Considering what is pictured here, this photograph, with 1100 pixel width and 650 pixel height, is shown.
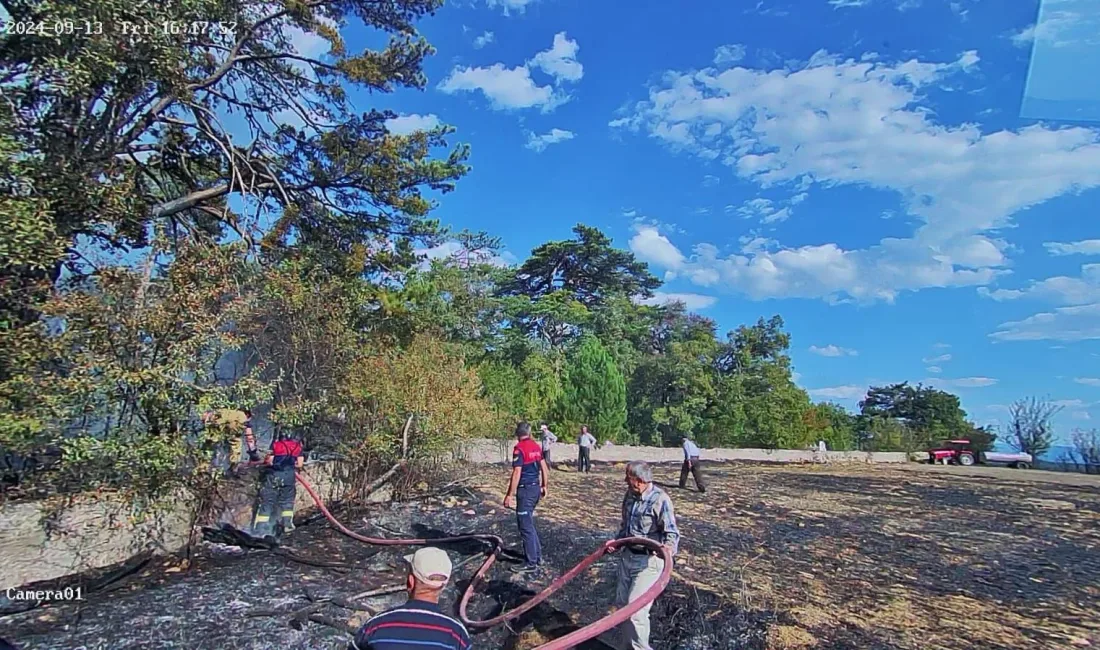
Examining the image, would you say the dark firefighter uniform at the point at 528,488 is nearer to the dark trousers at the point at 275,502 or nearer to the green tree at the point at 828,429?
the dark trousers at the point at 275,502

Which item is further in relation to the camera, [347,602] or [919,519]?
[919,519]

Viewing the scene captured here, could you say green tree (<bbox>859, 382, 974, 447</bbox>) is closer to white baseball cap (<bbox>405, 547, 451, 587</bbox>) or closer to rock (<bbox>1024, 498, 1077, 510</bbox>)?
rock (<bbox>1024, 498, 1077, 510</bbox>)

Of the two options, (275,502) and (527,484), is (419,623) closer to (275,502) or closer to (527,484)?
(527,484)

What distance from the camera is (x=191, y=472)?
7016 mm

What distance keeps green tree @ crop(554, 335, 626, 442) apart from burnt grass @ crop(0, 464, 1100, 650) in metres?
12.4

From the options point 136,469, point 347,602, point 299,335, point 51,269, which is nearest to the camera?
point 347,602

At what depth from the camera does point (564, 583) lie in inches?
224

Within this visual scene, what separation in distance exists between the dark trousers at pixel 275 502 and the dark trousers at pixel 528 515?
11.4ft

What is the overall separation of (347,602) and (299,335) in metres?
5.09

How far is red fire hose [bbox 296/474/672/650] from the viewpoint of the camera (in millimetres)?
3697

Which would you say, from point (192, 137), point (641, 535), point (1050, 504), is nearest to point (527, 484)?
point (641, 535)

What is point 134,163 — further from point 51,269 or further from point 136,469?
point 136,469

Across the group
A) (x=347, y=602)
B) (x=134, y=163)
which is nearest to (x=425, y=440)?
(x=347, y=602)

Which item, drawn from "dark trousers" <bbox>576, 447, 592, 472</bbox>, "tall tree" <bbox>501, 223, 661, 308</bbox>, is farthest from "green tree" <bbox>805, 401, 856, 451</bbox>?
"dark trousers" <bbox>576, 447, 592, 472</bbox>
